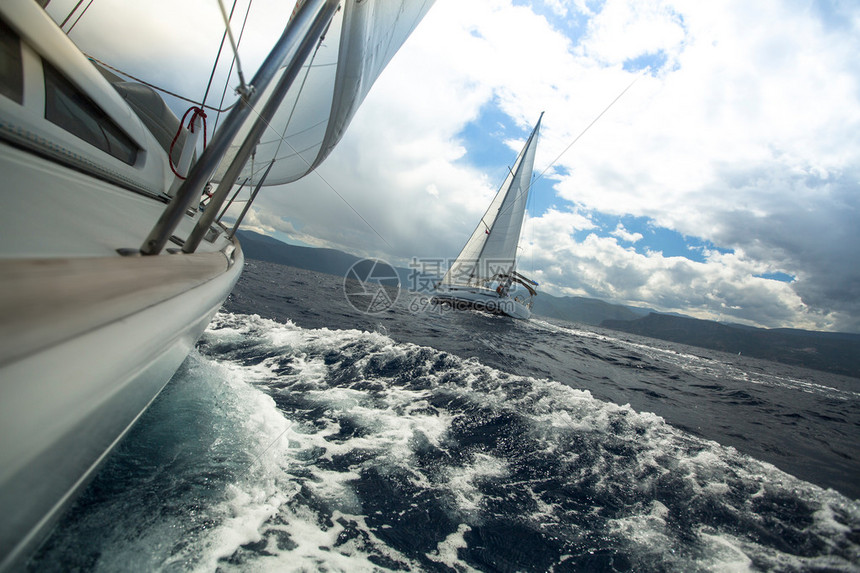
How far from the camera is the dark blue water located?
1784 millimetres

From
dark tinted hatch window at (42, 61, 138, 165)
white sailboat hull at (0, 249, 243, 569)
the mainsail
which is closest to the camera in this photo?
white sailboat hull at (0, 249, 243, 569)

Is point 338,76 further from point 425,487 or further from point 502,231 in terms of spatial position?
point 502,231

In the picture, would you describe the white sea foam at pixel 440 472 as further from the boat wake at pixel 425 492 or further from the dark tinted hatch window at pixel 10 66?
the dark tinted hatch window at pixel 10 66

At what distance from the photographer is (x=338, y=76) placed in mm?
4129

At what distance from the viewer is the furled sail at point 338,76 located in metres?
3.85

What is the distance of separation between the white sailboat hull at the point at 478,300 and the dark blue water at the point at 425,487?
880 inches

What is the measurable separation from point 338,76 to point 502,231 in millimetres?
26105

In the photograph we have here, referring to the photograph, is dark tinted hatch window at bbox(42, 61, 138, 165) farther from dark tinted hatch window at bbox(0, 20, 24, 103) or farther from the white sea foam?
the white sea foam

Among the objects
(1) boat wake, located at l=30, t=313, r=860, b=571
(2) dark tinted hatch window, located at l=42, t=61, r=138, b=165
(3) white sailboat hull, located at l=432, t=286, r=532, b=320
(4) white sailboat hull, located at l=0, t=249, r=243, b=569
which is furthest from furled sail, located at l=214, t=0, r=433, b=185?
(3) white sailboat hull, located at l=432, t=286, r=532, b=320

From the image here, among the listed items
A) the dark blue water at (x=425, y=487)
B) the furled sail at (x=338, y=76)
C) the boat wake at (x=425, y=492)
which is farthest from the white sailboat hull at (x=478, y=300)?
the boat wake at (x=425, y=492)

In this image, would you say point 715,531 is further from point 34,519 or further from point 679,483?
point 34,519

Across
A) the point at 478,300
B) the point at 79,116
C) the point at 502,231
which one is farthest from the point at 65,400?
the point at 502,231

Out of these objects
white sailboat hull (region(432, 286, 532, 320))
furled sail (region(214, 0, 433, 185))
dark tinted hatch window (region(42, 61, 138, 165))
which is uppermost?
furled sail (region(214, 0, 433, 185))

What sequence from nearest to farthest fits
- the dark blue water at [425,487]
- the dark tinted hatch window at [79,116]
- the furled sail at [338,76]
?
1. the dark blue water at [425,487]
2. the dark tinted hatch window at [79,116]
3. the furled sail at [338,76]
